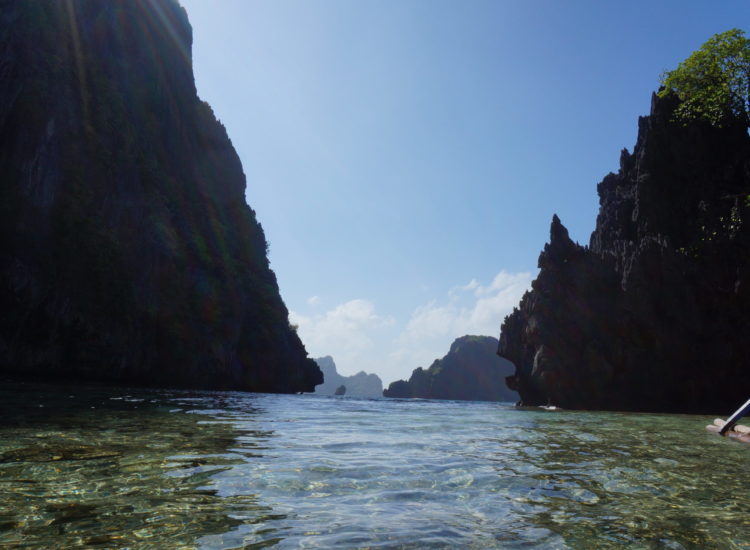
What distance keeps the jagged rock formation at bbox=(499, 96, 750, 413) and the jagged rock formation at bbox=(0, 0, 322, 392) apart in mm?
40322

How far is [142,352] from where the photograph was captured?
45.4 metres

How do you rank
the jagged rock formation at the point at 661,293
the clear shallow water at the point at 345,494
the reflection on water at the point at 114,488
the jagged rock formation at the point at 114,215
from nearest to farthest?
the reflection on water at the point at 114,488, the clear shallow water at the point at 345,494, the jagged rock formation at the point at 114,215, the jagged rock formation at the point at 661,293

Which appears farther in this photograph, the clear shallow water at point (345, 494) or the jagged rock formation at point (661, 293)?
the jagged rock formation at point (661, 293)

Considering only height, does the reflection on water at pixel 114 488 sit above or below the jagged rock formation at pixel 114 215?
below

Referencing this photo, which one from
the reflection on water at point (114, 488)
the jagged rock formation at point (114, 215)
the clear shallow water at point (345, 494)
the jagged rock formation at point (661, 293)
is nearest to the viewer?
the reflection on water at point (114, 488)

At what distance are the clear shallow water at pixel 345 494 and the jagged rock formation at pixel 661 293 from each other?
40.5 m

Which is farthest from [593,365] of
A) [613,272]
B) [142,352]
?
[142,352]

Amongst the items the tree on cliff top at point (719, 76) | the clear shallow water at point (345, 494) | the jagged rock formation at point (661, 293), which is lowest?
the clear shallow water at point (345, 494)

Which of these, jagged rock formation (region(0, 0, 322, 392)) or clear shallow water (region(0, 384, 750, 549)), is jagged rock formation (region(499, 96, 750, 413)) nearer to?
jagged rock formation (region(0, 0, 322, 392))

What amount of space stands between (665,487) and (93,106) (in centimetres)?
5242

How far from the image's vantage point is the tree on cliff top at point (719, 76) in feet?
129

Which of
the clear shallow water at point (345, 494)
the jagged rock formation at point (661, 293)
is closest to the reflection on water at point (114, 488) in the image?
the clear shallow water at point (345, 494)

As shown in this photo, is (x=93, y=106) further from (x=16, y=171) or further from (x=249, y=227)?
(x=249, y=227)

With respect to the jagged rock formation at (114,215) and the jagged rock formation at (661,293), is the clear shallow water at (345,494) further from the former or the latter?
the jagged rock formation at (661,293)
